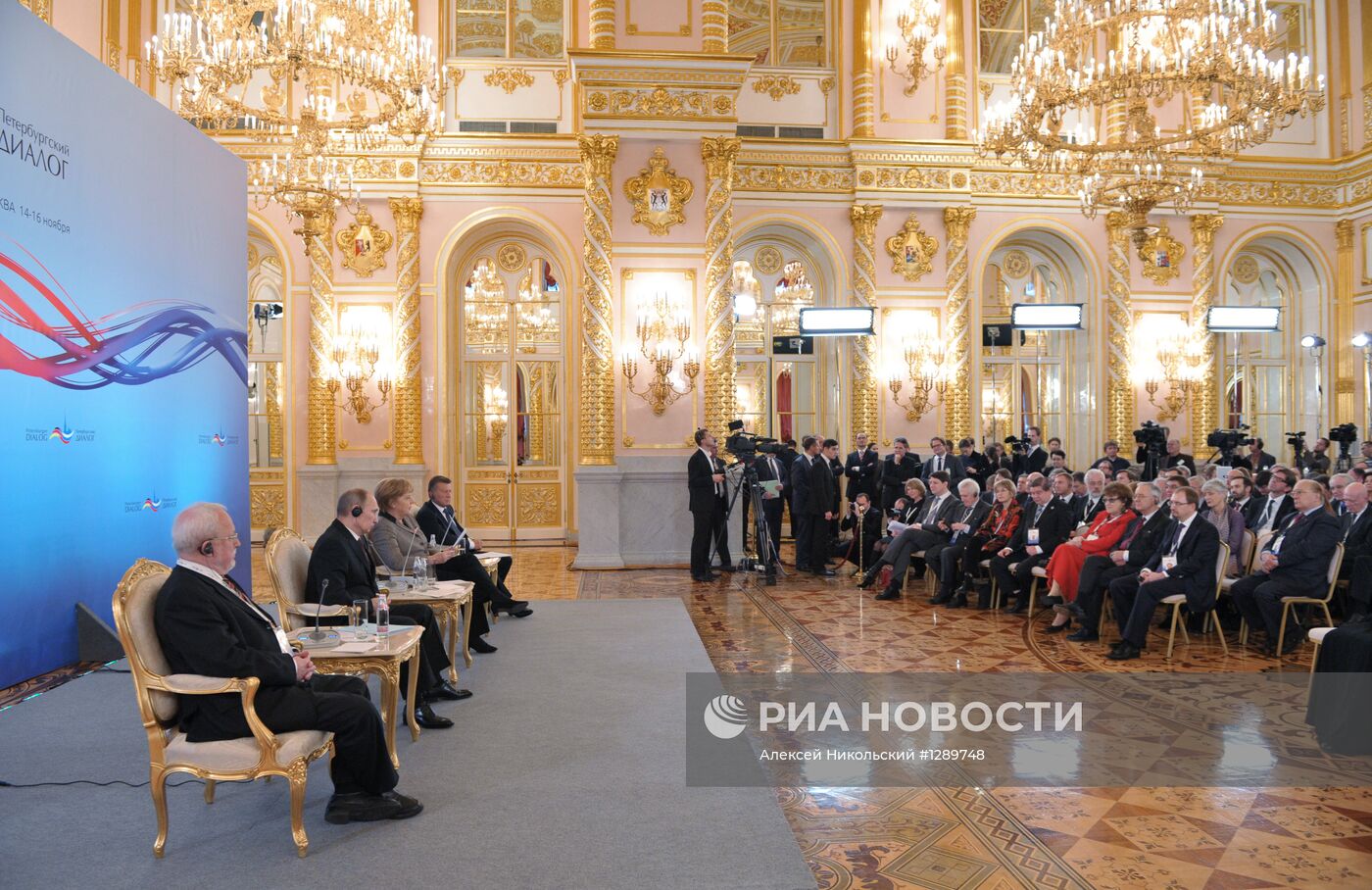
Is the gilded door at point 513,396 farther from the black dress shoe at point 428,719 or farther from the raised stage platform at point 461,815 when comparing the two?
the black dress shoe at point 428,719

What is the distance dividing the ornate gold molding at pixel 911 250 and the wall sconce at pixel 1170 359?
3293mm

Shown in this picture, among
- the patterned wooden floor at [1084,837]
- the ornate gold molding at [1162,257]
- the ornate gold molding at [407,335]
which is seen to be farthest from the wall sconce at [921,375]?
the patterned wooden floor at [1084,837]

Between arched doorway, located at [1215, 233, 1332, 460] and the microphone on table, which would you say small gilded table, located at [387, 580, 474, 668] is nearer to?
the microphone on table

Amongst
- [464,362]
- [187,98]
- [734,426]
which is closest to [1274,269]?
[734,426]

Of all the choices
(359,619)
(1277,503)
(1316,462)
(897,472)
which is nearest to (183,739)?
(359,619)

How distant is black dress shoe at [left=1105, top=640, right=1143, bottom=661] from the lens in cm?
636

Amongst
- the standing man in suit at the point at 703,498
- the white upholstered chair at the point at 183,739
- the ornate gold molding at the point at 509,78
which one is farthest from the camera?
the ornate gold molding at the point at 509,78

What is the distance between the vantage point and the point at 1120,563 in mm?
7004

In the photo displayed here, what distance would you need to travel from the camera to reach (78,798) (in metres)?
3.86

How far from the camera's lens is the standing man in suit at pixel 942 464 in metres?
11.4

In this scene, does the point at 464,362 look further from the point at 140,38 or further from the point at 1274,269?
the point at 1274,269

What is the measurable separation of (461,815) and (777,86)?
1166 centimetres

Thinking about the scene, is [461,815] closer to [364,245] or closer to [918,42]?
[364,245]

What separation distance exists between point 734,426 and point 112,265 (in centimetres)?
581
